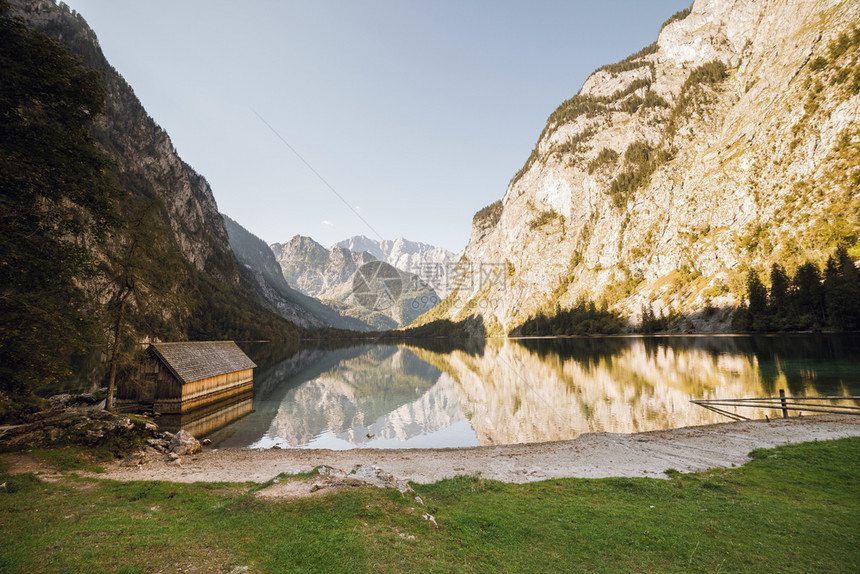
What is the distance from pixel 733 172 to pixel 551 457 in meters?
163

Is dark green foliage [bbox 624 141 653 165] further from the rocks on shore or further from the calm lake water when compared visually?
the rocks on shore

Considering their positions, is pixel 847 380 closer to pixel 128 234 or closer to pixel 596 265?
pixel 128 234

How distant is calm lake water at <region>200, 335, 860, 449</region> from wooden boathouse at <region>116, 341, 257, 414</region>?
17.9ft

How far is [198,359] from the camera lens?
3628 cm

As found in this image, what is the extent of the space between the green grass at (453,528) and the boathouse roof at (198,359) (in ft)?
72.6

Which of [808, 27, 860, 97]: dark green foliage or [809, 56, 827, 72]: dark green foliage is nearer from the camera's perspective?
[808, 27, 860, 97]: dark green foliage

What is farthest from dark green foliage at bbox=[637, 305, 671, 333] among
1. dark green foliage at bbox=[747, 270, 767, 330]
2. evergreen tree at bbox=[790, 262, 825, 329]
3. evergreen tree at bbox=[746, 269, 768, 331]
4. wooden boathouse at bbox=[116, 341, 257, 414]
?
wooden boathouse at bbox=[116, 341, 257, 414]

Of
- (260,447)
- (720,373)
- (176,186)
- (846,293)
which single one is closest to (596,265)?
(846,293)

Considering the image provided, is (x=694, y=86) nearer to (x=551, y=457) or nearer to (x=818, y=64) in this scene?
(x=818, y=64)

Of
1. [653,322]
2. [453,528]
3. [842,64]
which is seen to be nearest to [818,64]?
[842,64]

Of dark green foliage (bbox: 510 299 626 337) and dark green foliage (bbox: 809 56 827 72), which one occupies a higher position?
dark green foliage (bbox: 809 56 827 72)

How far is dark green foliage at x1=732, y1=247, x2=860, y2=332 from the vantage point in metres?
67.6

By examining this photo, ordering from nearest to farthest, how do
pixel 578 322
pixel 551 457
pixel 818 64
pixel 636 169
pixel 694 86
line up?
pixel 551 457 → pixel 818 64 → pixel 578 322 → pixel 694 86 → pixel 636 169

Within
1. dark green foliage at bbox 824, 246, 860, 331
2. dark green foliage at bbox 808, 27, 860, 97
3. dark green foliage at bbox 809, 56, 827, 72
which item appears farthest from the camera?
dark green foliage at bbox 809, 56, 827, 72
